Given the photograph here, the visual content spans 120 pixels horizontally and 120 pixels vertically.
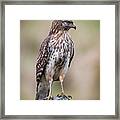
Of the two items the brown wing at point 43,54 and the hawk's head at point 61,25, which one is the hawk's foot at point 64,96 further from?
the hawk's head at point 61,25

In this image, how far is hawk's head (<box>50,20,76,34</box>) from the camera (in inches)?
645

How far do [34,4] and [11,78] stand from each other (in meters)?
0.39

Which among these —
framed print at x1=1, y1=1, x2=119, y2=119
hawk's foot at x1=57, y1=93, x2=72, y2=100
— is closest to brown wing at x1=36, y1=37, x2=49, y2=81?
framed print at x1=1, y1=1, x2=119, y2=119

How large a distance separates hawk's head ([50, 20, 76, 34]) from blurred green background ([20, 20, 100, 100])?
0.02 metres

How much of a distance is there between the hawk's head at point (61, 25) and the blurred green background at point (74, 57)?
21mm

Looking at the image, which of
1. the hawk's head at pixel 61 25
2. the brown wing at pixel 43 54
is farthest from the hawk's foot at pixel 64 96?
the hawk's head at pixel 61 25

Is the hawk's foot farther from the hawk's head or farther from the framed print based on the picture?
the hawk's head

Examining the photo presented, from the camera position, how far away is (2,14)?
1638 centimetres

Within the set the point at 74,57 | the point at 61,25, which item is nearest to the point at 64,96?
the point at 74,57

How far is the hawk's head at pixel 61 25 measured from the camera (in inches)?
645

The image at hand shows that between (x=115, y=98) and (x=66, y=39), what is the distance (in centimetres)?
39

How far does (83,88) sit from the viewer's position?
53.7ft

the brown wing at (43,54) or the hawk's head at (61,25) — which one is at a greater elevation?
the hawk's head at (61,25)

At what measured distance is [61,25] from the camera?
16.4m
